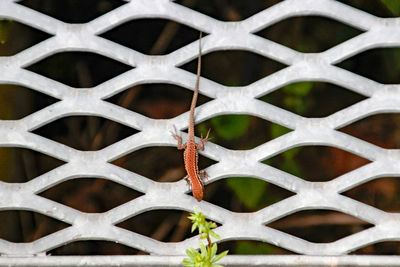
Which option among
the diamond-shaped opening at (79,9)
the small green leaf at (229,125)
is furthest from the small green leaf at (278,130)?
the diamond-shaped opening at (79,9)

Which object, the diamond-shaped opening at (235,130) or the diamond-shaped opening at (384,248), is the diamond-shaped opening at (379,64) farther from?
the diamond-shaped opening at (384,248)

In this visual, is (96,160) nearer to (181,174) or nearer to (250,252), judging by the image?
(181,174)

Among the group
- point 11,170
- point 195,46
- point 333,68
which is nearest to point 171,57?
point 195,46

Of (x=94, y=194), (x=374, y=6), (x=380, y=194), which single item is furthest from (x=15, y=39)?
(x=380, y=194)

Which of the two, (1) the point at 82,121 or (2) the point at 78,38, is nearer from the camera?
(2) the point at 78,38

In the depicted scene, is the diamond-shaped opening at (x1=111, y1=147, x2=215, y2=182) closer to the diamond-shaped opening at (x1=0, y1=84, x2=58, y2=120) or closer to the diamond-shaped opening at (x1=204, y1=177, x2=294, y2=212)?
the diamond-shaped opening at (x1=204, y1=177, x2=294, y2=212)
